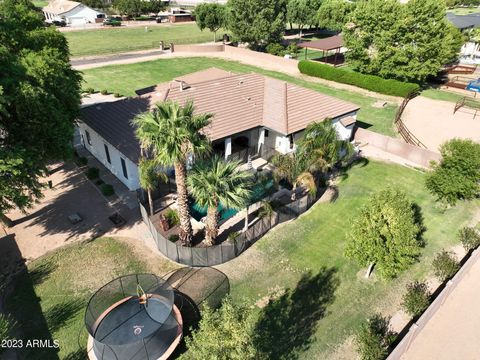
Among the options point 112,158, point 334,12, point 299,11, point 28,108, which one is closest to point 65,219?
point 112,158

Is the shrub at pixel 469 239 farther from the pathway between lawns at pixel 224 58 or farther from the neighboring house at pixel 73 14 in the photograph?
the neighboring house at pixel 73 14

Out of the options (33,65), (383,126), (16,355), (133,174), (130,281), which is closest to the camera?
(16,355)

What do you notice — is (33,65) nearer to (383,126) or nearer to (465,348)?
(465,348)

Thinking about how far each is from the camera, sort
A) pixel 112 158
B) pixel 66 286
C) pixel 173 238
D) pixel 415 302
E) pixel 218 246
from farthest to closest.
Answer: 1. pixel 112 158
2. pixel 173 238
3. pixel 218 246
4. pixel 66 286
5. pixel 415 302

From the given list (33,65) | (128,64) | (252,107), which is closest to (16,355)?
(33,65)

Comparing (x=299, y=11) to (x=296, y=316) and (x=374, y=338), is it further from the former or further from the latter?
(x=374, y=338)

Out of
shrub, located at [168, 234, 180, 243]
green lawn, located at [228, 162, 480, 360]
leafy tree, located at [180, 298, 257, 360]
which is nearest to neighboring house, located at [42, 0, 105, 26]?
shrub, located at [168, 234, 180, 243]
